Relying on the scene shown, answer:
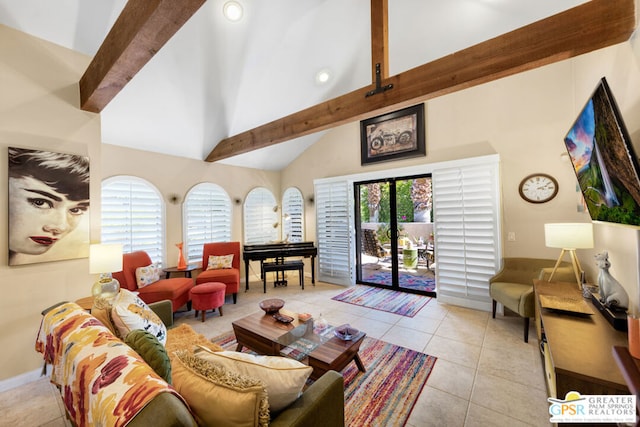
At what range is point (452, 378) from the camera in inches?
84.4

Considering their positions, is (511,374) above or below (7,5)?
below

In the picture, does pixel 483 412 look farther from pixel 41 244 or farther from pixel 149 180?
pixel 149 180

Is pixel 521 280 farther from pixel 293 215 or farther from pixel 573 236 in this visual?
pixel 293 215

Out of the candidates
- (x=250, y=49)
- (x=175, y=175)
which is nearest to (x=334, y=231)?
(x=175, y=175)

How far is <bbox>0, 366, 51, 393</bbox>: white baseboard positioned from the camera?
2.11 meters

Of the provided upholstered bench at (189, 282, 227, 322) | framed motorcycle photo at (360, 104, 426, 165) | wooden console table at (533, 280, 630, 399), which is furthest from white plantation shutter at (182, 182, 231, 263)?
wooden console table at (533, 280, 630, 399)

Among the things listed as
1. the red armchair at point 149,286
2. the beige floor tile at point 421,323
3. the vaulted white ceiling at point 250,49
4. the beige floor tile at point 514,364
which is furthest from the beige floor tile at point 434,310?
the vaulted white ceiling at point 250,49

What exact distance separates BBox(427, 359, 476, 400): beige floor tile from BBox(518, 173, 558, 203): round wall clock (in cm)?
243

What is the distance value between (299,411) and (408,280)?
13.2 feet

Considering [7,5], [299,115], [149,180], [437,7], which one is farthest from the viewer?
[149,180]

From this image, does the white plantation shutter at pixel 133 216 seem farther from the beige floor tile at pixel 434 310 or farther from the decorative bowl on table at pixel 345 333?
the beige floor tile at pixel 434 310

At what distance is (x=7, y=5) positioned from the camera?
6.55 feet

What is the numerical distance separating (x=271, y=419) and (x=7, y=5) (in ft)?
11.9

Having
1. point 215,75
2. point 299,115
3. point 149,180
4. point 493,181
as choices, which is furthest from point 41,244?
point 493,181
